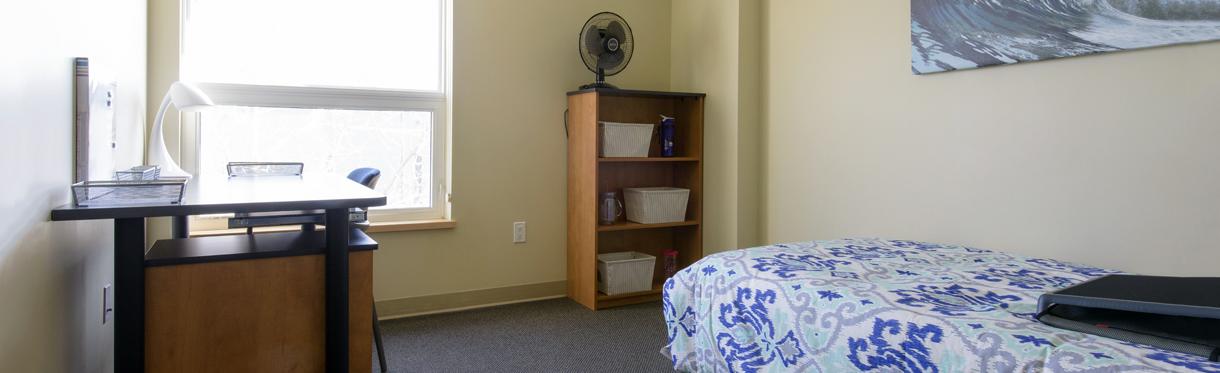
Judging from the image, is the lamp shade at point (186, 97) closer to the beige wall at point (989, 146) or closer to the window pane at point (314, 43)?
the window pane at point (314, 43)

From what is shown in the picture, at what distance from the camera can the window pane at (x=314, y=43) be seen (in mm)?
2848

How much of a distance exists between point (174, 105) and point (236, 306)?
114 centimetres

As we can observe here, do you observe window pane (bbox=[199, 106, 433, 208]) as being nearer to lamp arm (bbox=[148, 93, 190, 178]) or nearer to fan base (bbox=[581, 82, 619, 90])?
lamp arm (bbox=[148, 93, 190, 178])

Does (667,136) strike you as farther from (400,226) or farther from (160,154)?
(160,154)

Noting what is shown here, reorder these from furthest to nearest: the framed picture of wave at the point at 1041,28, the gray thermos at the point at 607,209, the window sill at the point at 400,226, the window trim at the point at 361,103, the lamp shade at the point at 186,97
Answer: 1. the gray thermos at the point at 607,209
2. the window sill at the point at 400,226
3. the window trim at the point at 361,103
4. the lamp shade at the point at 186,97
5. the framed picture of wave at the point at 1041,28

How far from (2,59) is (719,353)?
1.78m

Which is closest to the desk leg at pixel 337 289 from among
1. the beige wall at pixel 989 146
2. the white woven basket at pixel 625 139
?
the white woven basket at pixel 625 139

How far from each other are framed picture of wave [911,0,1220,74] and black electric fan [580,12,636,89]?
142 cm

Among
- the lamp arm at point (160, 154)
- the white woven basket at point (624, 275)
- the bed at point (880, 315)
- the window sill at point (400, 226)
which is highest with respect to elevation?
the lamp arm at point (160, 154)

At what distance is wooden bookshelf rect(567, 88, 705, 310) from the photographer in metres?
3.34

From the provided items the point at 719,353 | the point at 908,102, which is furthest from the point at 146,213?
the point at 908,102

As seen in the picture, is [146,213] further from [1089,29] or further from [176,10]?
[1089,29]

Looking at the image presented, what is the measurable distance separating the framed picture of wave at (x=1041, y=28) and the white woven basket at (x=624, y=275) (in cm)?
159

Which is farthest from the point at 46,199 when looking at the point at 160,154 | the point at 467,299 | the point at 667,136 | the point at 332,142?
the point at 667,136
